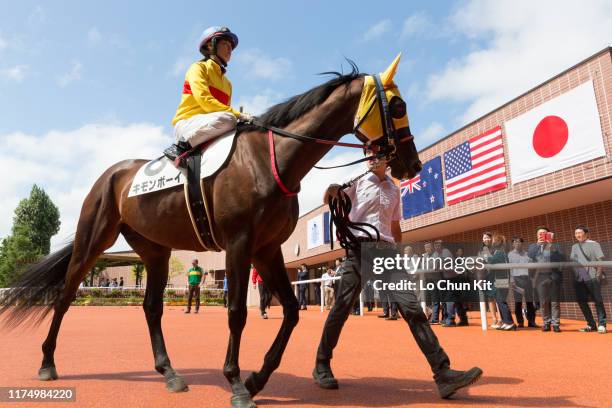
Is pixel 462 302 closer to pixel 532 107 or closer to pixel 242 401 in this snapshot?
pixel 532 107

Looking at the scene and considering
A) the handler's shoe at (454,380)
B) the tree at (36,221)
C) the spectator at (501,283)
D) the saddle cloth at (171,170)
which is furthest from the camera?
the tree at (36,221)

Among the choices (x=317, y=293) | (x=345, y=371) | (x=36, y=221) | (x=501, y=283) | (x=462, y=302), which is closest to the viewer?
(x=345, y=371)

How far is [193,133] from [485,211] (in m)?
11.4

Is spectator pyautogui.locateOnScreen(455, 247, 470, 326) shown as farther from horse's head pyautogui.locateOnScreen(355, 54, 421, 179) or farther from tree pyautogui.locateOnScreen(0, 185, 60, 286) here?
tree pyautogui.locateOnScreen(0, 185, 60, 286)

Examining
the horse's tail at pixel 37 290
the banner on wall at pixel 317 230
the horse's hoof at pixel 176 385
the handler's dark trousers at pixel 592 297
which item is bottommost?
the horse's hoof at pixel 176 385

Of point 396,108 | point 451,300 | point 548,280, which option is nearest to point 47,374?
point 396,108

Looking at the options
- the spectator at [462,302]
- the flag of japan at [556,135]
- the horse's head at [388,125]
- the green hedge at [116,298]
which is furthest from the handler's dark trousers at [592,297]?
the green hedge at [116,298]

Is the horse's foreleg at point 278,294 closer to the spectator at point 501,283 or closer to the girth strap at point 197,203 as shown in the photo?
the girth strap at point 197,203

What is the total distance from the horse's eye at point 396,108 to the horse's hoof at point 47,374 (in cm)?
364

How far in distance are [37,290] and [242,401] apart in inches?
113

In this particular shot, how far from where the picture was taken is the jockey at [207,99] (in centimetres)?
341

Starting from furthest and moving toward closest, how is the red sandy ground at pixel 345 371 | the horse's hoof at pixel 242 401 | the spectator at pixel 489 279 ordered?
the spectator at pixel 489 279 → the red sandy ground at pixel 345 371 → the horse's hoof at pixel 242 401

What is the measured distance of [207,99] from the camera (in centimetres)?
345

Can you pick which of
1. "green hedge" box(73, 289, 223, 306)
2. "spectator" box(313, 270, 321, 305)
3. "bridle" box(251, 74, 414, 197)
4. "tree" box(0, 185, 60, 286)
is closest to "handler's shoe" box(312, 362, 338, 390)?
"bridle" box(251, 74, 414, 197)
